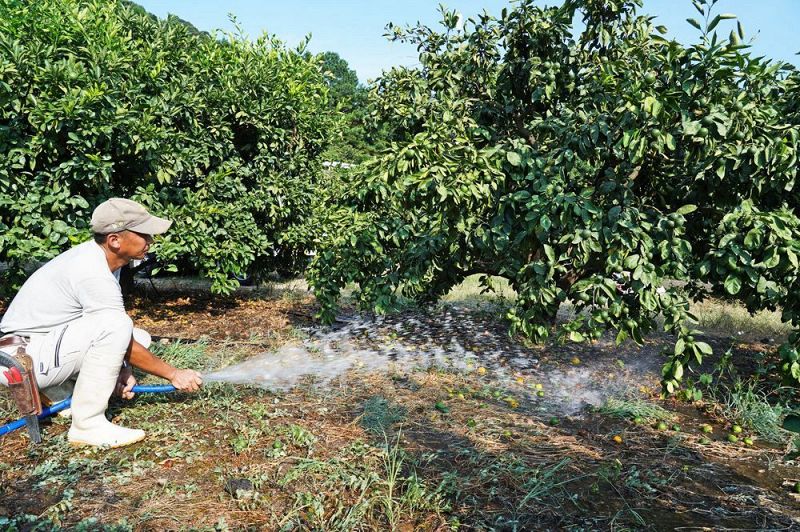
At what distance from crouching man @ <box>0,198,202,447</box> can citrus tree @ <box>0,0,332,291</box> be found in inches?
112

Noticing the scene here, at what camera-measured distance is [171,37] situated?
738 cm

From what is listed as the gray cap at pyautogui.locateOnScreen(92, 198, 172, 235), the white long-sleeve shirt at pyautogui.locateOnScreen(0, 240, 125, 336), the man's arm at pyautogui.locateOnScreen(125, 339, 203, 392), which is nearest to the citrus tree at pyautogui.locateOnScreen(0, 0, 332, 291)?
the white long-sleeve shirt at pyautogui.locateOnScreen(0, 240, 125, 336)

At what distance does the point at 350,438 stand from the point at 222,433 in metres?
0.75

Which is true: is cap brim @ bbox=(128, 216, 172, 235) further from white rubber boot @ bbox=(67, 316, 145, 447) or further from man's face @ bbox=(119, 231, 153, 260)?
white rubber boot @ bbox=(67, 316, 145, 447)

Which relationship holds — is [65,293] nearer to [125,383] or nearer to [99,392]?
[99,392]

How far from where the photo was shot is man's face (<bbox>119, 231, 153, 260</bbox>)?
10.7ft

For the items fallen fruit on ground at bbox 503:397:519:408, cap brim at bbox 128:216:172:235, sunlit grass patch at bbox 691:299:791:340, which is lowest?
fallen fruit on ground at bbox 503:397:519:408

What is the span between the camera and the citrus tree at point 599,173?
3217 millimetres

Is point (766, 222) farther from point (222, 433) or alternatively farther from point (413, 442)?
point (222, 433)

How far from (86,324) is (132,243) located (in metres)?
0.50

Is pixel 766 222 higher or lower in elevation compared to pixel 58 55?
lower

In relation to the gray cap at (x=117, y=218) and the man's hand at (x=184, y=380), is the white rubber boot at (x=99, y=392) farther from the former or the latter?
the gray cap at (x=117, y=218)

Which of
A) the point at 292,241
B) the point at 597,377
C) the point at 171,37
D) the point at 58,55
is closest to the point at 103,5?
the point at 171,37

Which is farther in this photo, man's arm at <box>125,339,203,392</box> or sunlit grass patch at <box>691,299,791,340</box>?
sunlit grass patch at <box>691,299,791,340</box>
